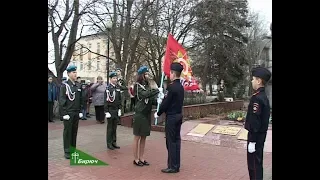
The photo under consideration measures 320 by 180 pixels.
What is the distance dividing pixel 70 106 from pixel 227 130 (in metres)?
4.79

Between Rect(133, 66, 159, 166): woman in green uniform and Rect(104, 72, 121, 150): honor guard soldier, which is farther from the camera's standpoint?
Rect(104, 72, 121, 150): honor guard soldier

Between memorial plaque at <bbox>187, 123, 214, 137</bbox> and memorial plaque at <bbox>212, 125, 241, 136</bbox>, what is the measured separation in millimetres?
235

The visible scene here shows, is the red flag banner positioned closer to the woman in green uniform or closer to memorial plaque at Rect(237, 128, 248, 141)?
the woman in green uniform

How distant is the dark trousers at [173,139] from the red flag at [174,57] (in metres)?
1.20

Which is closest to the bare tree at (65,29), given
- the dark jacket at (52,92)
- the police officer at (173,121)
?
the dark jacket at (52,92)

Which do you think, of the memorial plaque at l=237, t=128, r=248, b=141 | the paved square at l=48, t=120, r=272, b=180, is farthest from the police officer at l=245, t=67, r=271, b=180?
the memorial plaque at l=237, t=128, r=248, b=141

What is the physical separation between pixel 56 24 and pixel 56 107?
10.9 feet

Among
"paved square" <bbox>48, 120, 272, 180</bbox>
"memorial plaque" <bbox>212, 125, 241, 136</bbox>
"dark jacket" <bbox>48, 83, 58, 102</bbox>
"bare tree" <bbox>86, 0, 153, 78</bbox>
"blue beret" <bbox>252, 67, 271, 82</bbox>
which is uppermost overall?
"bare tree" <bbox>86, 0, 153, 78</bbox>

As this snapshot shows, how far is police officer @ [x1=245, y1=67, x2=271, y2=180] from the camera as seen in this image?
4652mm

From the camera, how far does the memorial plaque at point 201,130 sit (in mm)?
9484

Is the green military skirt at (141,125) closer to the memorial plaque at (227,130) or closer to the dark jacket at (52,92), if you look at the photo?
the memorial plaque at (227,130)

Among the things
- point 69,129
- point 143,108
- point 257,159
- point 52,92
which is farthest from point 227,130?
point 52,92
